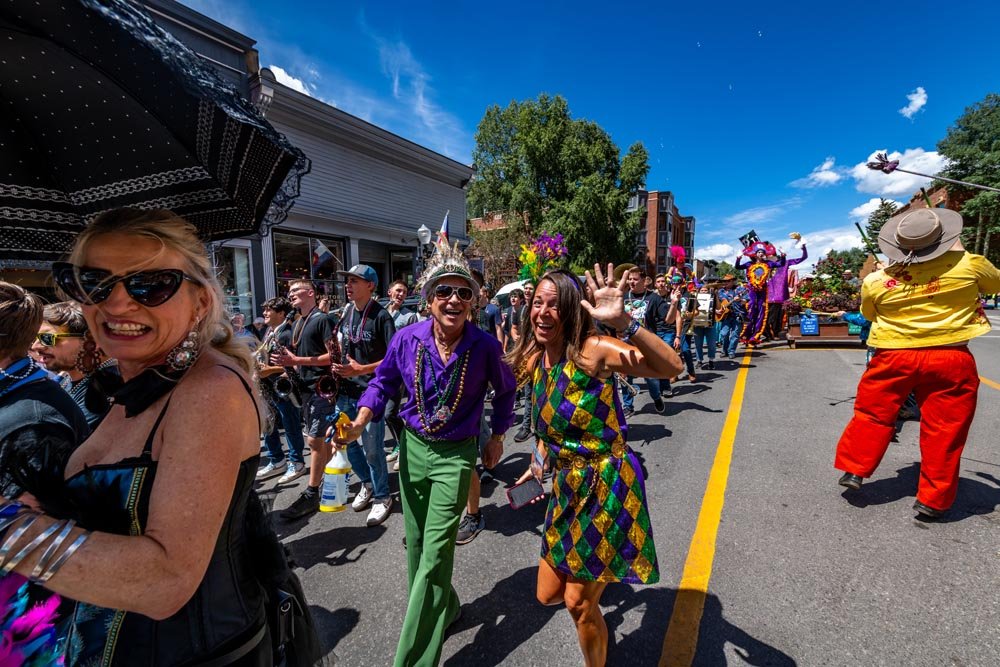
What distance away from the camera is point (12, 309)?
1.86 metres

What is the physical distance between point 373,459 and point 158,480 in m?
2.76

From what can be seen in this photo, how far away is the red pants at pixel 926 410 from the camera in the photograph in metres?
3.02

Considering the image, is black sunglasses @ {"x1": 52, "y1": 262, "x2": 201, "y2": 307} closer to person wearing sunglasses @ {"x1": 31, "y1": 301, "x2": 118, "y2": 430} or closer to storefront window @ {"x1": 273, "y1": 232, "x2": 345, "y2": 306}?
person wearing sunglasses @ {"x1": 31, "y1": 301, "x2": 118, "y2": 430}

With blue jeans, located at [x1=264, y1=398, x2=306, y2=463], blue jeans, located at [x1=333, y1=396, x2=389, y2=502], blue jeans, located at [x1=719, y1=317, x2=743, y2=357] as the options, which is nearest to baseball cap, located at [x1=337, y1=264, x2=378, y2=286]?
blue jeans, located at [x1=333, y1=396, x2=389, y2=502]

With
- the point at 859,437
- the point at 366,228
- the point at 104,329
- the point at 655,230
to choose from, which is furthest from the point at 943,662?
the point at 655,230

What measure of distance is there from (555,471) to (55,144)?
2.28m

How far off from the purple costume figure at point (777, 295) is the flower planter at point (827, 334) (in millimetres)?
708

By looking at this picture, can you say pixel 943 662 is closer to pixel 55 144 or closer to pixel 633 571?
pixel 633 571

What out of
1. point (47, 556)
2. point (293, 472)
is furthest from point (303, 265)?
point (47, 556)

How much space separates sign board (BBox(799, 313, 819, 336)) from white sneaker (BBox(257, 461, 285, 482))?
1229 centimetres

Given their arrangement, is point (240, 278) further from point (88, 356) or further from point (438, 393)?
point (438, 393)

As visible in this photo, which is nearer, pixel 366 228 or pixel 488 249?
pixel 366 228

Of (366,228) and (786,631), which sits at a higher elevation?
(366,228)

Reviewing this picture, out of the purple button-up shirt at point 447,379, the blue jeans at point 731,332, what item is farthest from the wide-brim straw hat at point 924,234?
the blue jeans at point 731,332
